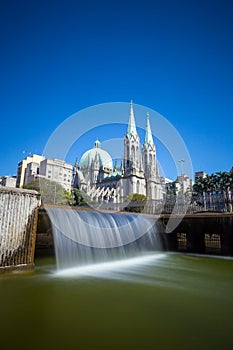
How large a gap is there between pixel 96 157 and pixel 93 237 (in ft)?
325

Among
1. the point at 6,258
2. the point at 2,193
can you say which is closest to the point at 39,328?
the point at 6,258

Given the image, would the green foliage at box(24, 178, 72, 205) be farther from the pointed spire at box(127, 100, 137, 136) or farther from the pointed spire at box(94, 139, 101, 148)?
the pointed spire at box(94, 139, 101, 148)

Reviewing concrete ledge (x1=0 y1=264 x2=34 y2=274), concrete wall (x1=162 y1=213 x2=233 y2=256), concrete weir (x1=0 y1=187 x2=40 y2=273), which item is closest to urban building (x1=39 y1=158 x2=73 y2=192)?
concrete wall (x1=162 y1=213 x2=233 y2=256)

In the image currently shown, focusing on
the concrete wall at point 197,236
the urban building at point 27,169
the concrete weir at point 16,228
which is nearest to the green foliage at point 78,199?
the urban building at point 27,169

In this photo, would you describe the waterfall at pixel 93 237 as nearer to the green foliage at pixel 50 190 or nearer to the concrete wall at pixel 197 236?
the concrete wall at pixel 197 236

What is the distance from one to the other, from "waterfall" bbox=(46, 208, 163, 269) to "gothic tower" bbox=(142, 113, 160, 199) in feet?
243

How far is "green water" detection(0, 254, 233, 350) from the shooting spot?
146 inches

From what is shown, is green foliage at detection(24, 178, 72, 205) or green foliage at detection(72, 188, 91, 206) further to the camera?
green foliage at detection(72, 188, 91, 206)

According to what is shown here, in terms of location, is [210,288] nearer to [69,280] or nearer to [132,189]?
[69,280]

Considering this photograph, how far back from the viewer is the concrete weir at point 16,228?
8.35 metres

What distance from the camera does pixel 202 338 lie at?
12.6 feet

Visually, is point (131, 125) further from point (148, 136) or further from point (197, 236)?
point (197, 236)

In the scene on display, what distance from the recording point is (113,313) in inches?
190

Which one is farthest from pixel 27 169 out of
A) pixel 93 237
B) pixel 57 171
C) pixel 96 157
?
pixel 93 237
